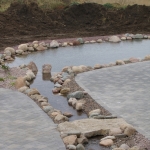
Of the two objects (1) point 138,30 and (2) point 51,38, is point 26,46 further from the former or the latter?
(1) point 138,30

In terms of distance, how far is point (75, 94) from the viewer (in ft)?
34.7

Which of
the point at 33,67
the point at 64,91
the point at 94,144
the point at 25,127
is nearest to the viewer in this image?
the point at 94,144

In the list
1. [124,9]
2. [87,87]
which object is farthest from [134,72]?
[124,9]

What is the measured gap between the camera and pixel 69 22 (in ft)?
73.8

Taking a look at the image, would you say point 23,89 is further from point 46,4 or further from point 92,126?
point 46,4

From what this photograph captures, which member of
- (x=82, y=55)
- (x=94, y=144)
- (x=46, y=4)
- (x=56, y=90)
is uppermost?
(x=46, y=4)

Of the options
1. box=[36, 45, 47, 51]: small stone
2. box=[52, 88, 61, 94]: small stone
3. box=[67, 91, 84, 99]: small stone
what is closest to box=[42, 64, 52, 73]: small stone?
box=[52, 88, 61, 94]: small stone

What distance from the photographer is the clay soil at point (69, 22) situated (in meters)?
20.3

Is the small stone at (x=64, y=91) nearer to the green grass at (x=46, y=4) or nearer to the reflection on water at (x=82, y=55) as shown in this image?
the reflection on water at (x=82, y=55)

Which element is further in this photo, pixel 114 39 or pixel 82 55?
pixel 114 39

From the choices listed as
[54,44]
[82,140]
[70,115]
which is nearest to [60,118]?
[70,115]

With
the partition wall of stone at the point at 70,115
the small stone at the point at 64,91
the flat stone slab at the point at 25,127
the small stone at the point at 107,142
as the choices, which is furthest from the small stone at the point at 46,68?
the small stone at the point at 107,142

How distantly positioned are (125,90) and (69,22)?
1216cm

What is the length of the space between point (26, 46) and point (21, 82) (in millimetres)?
5837
